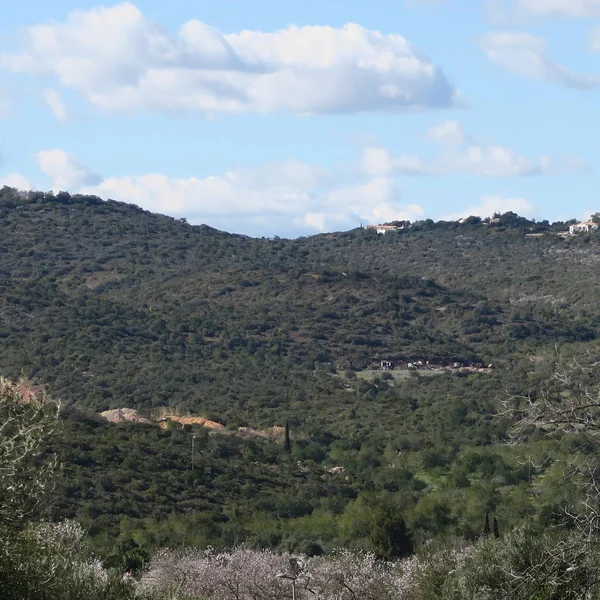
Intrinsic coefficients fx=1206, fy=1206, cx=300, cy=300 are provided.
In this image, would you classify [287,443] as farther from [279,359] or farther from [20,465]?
[20,465]

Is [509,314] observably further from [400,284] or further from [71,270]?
[71,270]

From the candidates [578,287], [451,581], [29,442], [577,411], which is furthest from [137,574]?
[578,287]

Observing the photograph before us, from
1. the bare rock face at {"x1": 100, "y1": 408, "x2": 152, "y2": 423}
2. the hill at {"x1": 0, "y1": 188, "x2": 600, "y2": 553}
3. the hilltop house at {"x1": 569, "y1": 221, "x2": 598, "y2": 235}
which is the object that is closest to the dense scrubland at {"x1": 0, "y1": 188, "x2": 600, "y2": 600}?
the hill at {"x1": 0, "y1": 188, "x2": 600, "y2": 553}

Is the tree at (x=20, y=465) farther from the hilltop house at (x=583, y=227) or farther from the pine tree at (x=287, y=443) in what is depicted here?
the hilltop house at (x=583, y=227)

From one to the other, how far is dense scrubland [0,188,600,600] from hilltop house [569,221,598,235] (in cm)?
452

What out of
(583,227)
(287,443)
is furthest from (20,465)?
(583,227)

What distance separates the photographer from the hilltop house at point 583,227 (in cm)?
15188

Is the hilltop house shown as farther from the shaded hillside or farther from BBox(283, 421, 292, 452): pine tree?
BBox(283, 421, 292, 452): pine tree

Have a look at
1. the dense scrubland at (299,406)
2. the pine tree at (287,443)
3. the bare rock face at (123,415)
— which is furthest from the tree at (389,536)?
the bare rock face at (123,415)

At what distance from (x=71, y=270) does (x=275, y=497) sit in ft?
216

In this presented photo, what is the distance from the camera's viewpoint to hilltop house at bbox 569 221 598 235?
498 ft

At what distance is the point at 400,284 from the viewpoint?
4759 inches

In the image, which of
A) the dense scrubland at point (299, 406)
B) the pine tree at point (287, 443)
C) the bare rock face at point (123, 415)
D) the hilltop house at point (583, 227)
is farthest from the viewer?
the hilltop house at point (583, 227)

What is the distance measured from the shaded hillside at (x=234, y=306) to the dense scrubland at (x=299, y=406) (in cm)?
30
